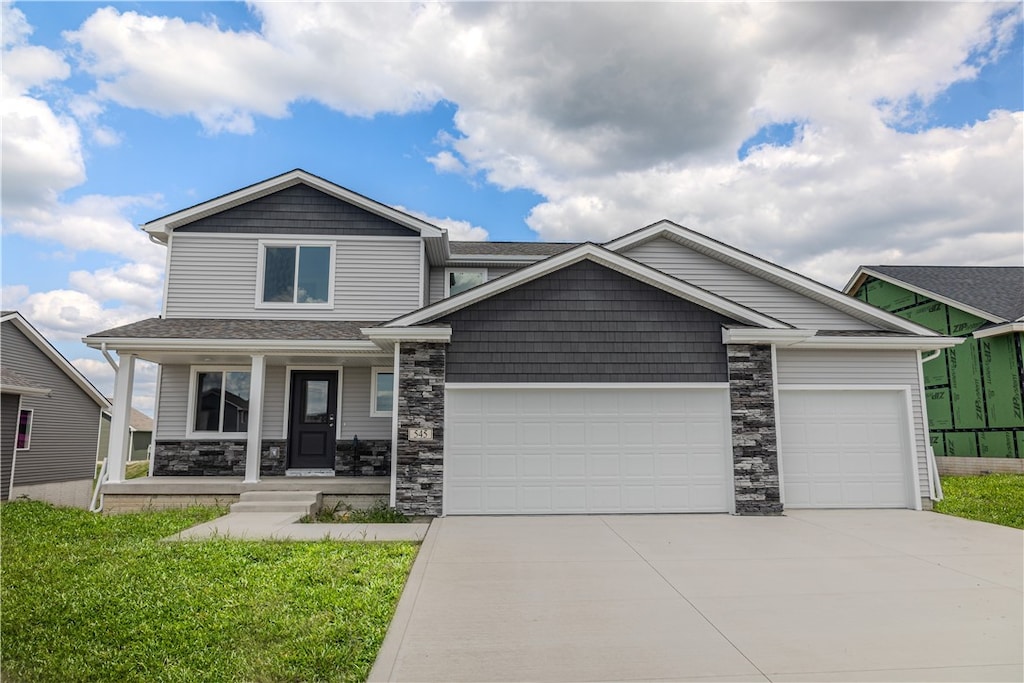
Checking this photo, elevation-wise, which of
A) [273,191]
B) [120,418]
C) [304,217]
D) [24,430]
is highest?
[273,191]

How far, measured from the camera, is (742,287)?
39.7 ft

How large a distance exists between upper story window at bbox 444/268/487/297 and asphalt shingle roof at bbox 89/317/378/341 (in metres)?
3.20

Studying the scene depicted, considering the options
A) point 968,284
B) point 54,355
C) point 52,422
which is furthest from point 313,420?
point 968,284

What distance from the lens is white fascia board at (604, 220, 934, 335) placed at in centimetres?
1132

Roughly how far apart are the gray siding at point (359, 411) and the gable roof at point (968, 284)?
16436 mm

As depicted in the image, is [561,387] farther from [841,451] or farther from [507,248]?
[507,248]

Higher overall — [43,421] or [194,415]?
[194,415]

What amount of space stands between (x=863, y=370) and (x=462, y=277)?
9174 millimetres

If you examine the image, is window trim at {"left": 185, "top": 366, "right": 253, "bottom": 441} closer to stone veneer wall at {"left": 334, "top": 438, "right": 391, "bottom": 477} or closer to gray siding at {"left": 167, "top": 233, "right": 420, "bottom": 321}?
gray siding at {"left": 167, "top": 233, "right": 420, "bottom": 321}

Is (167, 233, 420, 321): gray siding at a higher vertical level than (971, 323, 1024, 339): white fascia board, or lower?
higher

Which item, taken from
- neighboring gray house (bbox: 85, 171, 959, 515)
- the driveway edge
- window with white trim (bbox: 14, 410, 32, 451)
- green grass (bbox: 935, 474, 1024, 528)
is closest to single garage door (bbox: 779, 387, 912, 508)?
neighboring gray house (bbox: 85, 171, 959, 515)

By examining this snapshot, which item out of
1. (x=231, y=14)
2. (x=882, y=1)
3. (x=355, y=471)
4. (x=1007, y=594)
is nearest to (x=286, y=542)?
(x=355, y=471)

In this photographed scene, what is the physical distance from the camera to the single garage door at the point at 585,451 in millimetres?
9797

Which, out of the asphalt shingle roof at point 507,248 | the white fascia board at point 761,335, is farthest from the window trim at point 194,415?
the white fascia board at point 761,335
